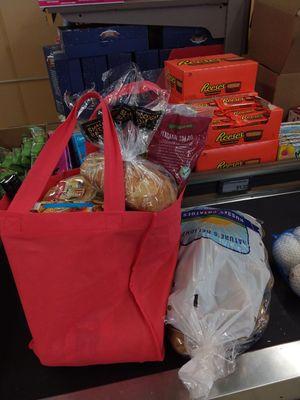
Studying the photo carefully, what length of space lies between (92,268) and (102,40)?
0.97 meters

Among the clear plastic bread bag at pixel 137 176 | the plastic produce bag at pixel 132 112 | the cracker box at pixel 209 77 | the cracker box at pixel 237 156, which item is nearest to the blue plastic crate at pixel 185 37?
the cracker box at pixel 209 77

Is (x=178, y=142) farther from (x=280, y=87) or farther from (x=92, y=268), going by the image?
(x=280, y=87)

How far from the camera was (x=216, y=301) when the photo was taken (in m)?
0.57

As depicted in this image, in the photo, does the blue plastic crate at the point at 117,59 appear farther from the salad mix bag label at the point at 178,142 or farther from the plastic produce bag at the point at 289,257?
the plastic produce bag at the point at 289,257

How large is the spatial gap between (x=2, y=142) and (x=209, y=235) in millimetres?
1141

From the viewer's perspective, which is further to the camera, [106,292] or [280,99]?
[280,99]

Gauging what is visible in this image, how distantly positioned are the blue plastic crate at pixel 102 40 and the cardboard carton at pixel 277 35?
1.34 ft

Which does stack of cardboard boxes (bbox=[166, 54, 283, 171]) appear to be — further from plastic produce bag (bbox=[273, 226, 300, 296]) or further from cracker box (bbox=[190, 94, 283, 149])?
plastic produce bag (bbox=[273, 226, 300, 296])

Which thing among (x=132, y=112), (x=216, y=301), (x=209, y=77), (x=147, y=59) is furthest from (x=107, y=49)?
(x=216, y=301)

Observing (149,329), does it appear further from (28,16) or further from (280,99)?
(28,16)

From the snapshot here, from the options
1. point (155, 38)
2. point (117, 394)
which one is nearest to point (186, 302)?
point (117, 394)

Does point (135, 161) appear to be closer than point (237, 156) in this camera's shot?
Yes

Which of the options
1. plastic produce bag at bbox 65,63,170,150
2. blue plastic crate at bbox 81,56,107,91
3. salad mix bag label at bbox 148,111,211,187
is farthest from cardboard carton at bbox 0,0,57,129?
salad mix bag label at bbox 148,111,211,187

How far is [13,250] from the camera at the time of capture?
46 cm
